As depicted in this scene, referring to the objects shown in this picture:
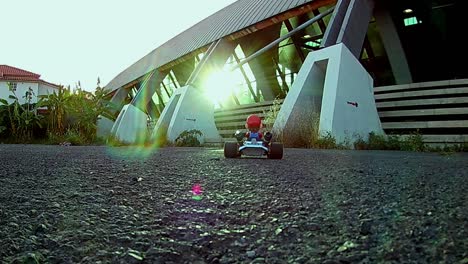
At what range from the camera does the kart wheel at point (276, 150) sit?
155 inches

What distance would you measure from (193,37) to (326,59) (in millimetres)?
11933

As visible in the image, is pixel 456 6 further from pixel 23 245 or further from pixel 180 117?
pixel 23 245

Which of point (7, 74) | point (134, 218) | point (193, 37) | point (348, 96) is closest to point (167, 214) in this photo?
point (134, 218)

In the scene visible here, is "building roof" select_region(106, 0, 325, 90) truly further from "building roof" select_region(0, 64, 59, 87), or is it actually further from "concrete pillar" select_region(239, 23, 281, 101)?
"building roof" select_region(0, 64, 59, 87)

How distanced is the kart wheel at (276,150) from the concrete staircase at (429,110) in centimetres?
473

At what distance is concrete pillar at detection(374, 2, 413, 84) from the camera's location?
11.8 meters

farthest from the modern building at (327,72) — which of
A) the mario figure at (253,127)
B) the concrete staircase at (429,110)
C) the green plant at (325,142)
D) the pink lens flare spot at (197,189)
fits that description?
the pink lens flare spot at (197,189)

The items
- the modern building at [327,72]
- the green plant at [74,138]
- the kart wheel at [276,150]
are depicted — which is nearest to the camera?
the kart wheel at [276,150]

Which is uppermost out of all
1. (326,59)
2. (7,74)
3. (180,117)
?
(7,74)

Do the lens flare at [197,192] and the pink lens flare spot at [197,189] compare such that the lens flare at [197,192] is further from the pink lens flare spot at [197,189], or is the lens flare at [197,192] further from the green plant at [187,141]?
the green plant at [187,141]

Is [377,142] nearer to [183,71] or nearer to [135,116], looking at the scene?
[135,116]

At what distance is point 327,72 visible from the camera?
25.3ft

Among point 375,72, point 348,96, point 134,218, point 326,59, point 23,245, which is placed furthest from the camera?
point 375,72

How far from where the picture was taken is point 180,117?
12477 millimetres
